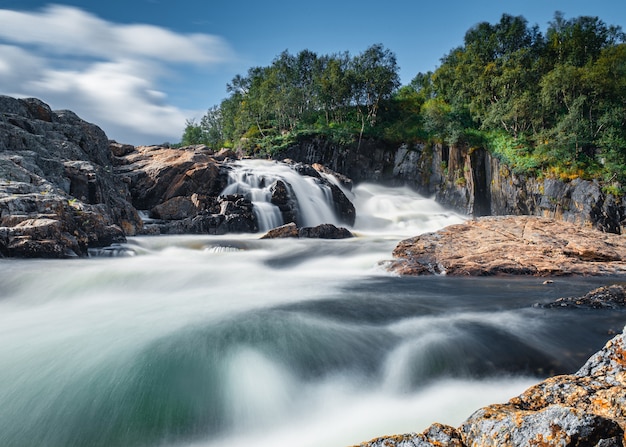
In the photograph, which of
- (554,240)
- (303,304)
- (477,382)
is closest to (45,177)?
(303,304)

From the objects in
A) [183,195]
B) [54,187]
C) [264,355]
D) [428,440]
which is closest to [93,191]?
[54,187]

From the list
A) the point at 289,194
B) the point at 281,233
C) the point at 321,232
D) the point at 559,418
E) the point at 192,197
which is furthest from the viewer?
the point at 289,194

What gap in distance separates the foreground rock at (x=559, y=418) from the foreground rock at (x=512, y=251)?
23.0ft

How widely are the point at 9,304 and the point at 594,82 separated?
31.7 meters

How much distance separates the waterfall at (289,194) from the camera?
19953 millimetres

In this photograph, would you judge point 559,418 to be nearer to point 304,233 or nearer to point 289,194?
point 304,233

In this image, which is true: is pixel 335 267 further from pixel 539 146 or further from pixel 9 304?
pixel 539 146

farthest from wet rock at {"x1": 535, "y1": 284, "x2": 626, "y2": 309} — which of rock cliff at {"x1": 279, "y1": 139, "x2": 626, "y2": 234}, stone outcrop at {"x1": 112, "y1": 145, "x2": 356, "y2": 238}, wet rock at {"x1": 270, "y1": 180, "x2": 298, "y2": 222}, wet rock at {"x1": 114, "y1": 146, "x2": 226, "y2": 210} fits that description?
wet rock at {"x1": 114, "y1": 146, "x2": 226, "y2": 210}

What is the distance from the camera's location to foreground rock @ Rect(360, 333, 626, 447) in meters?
1.81

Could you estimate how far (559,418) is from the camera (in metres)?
1.90

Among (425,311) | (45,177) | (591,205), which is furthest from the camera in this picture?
(591,205)

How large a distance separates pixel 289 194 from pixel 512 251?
42.3 feet

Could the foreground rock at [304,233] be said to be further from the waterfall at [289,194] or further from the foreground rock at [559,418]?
the foreground rock at [559,418]

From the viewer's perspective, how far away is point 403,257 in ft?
34.9
